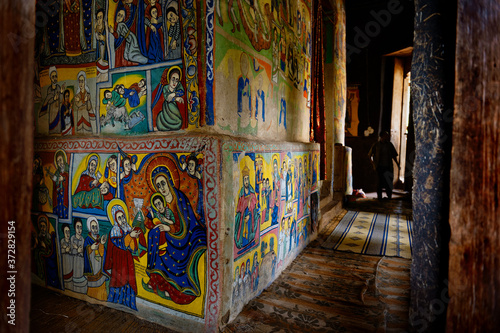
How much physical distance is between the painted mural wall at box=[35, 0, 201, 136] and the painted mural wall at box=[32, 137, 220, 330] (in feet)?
0.64

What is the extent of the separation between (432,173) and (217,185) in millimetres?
1232

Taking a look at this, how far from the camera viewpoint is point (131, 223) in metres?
2.26

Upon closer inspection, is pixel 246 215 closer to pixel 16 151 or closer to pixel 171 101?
pixel 171 101

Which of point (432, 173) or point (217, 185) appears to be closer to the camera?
point (432, 173)

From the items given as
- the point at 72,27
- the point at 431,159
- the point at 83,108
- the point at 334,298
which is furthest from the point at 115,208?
the point at 431,159

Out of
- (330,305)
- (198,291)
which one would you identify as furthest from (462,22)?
(330,305)

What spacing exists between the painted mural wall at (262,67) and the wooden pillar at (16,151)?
52.5 inches

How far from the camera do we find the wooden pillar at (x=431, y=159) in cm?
124

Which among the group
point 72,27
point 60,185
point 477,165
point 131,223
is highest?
point 72,27

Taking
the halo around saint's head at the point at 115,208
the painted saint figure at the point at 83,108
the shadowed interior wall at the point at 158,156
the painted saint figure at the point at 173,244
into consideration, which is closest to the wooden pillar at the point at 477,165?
the shadowed interior wall at the point at 158,156

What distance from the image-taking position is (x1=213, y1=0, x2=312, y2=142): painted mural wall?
2129 mm

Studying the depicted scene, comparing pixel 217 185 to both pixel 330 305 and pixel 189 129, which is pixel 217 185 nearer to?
pixel 189 129

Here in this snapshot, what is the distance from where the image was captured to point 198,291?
2.04 m

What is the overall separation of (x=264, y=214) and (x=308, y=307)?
0.87 m
